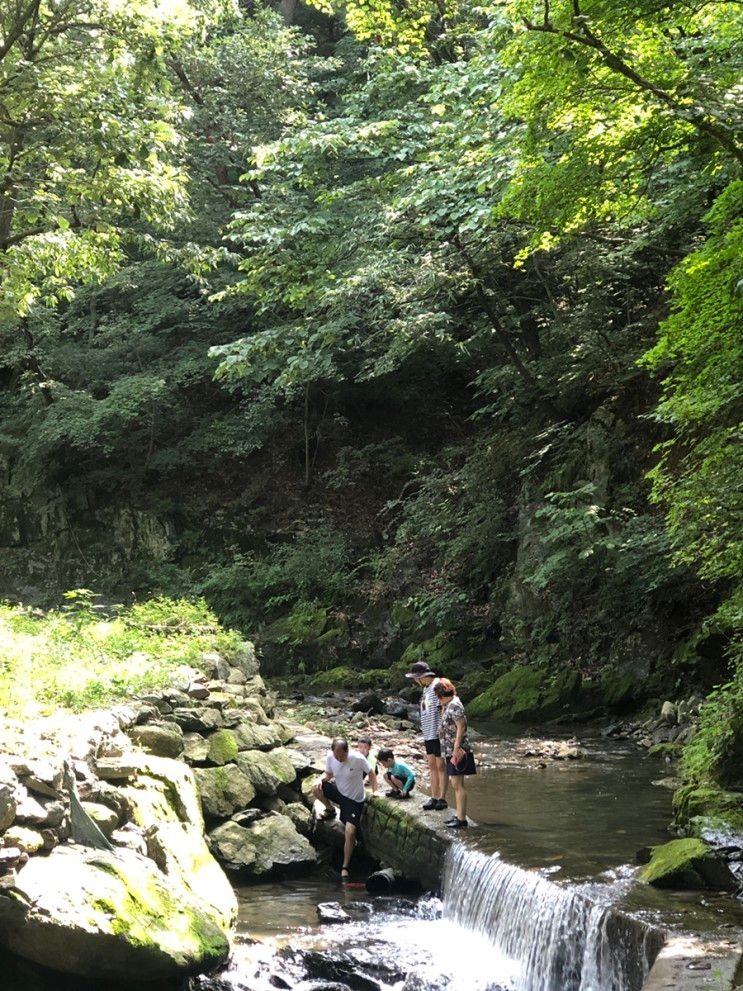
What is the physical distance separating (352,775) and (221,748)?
4.42ft

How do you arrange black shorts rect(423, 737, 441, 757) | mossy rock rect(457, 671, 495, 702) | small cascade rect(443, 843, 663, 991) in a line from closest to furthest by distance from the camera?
small cascade rect(443, 843, 663, 991) → black shorts rect(423, 737, 441, 757) → mossy rock rect(457, 671, 495, 702)

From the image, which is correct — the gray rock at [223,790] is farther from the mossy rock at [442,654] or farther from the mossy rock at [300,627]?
the mossy rock at [300,627]

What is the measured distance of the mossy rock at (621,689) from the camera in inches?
587

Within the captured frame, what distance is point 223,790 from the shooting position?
9531 mm

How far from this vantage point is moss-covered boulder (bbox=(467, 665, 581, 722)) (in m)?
15.1

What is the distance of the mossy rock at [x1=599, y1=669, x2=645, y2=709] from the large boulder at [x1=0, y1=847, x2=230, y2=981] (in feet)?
31.4


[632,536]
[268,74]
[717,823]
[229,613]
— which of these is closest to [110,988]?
[717,823]

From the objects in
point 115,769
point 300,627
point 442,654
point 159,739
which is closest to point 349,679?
point 442,654

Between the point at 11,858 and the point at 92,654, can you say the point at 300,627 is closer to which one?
the point at 92,654

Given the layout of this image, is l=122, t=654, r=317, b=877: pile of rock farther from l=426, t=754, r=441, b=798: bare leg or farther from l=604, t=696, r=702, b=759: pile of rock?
l=604, t=696, r=702, b=759: pile of rock

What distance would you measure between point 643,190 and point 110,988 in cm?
805

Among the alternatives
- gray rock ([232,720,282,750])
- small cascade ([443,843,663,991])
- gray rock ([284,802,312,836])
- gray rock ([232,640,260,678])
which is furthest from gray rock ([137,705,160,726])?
gray rock ([232,640,260,678])

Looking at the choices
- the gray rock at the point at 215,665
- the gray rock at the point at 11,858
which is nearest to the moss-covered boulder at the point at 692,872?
the gray rock at the point at 11,858

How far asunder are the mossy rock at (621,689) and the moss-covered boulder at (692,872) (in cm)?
775
